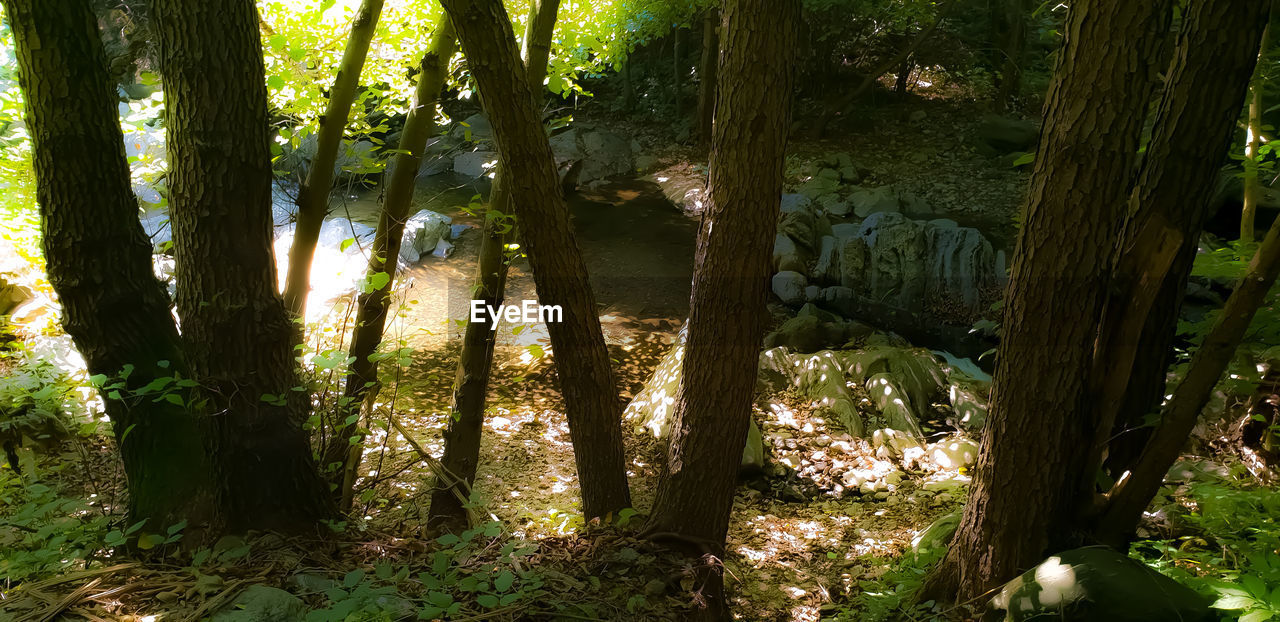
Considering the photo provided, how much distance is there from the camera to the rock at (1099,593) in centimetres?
211

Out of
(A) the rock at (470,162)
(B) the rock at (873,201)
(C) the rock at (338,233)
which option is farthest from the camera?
(A) the rock at (470,162)

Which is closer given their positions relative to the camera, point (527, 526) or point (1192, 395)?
point (1192, 395)

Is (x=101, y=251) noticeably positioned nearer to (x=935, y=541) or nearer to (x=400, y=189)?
(x=400, y=189)

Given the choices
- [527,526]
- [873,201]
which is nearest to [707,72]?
[873,201]

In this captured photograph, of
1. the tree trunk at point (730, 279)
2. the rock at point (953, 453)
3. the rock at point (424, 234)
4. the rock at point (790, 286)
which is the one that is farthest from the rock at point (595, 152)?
the tree trunk at point (730, 279)

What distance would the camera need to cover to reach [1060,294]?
243cm

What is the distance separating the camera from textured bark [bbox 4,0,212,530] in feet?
8.28

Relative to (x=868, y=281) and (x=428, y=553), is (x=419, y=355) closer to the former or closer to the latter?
(x=428, y=553)

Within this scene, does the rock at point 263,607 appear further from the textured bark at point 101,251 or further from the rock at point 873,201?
the rock at point 873,201

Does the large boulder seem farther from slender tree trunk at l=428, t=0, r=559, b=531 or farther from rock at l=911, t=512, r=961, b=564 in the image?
slender tree trunk at l=428, t=0, r=559, b=531

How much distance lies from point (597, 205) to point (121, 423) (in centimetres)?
1112

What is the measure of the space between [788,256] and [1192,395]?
731 centimetres

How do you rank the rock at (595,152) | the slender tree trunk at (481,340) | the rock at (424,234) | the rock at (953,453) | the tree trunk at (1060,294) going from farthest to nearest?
Answer: 1. the rock at (595,152)
2. the rock at (424,234)
3. the rock at (953,453)
4. the slender tree trunk at (481,340)
5. the tree trunk at (1060,294)

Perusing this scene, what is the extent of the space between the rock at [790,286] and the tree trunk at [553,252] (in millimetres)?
6096
